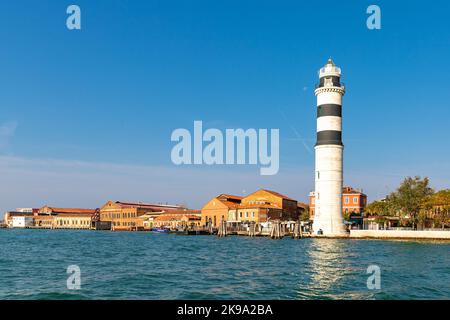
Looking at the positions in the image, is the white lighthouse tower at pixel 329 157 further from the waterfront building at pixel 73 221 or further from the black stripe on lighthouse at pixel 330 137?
the waterfront building at pixel 73 221

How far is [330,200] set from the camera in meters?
70.8

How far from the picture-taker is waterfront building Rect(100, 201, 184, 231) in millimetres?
145125

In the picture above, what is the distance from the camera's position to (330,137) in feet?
230

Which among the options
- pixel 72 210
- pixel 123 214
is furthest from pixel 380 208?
pixel 72 210

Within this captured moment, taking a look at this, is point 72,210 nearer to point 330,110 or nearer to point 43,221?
point 43,221

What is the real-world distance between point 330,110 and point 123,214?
97.5 metres

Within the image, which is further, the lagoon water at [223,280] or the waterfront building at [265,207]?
the waterfront building at [265,207]

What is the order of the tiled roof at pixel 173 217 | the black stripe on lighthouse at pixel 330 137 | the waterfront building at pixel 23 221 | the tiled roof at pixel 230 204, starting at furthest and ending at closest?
the waterfront building at pixel 23 221
the tiled roof at pixel 173 217
the tiled roof at pixel 230 204
the black stripe on lighthouse at pixel 330 137

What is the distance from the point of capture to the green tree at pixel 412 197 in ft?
237

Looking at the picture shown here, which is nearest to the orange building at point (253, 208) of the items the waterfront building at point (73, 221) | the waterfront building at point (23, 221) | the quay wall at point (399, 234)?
the quay wall at point (399, 234)
